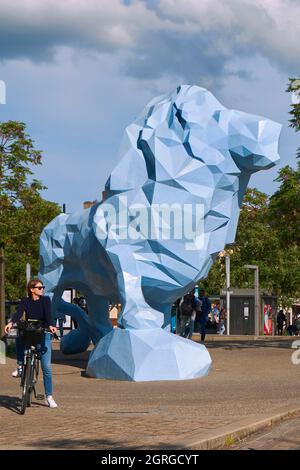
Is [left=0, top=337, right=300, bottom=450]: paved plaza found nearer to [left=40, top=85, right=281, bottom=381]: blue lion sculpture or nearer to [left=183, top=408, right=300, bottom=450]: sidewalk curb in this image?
[left=183, top=408, right=300, bottom=450]: sidewalk curb

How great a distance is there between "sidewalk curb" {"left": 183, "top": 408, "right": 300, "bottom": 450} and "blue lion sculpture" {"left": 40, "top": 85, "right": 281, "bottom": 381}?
228 inches

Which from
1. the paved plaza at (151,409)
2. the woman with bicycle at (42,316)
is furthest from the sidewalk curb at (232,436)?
the woman with bicycle at (42,316)

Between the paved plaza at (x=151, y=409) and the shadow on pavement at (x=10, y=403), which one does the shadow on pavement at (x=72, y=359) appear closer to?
the paved plaza at (x=151, y=409)

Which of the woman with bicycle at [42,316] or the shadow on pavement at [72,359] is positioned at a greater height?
the woman with bicycle at [42,316]

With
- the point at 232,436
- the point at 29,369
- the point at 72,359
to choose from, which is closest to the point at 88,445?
the point at 232,436

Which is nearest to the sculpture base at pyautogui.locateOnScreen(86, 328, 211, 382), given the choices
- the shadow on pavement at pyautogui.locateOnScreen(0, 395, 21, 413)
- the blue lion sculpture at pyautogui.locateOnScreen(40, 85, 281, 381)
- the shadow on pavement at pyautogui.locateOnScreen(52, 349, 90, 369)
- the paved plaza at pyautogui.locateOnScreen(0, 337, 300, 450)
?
the blue lion sculpture at pyautogui.locateOnScreen(40, 85, 281, 381)

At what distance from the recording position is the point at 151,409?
10766 millimetres

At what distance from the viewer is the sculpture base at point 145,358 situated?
14883 mm

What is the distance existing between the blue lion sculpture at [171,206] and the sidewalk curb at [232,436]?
5783mm

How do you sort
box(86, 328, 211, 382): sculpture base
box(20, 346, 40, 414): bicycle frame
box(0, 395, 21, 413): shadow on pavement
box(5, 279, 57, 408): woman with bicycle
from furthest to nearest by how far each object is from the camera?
box(86, 328, 211, 382): sculpture base → box(5, 279, 57, 408): woman with bicycle → box(0, 395, 21, 413): shadow on pavement → box(20, 346, 40, 414): bicycle frame

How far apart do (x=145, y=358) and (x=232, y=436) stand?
6714mm

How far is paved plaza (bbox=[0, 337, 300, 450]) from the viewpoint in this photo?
A: 26.4ft

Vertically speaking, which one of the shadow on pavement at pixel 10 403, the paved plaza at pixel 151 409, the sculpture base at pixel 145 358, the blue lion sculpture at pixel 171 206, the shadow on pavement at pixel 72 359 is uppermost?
the blue lion sculpture at pixel 171 206
